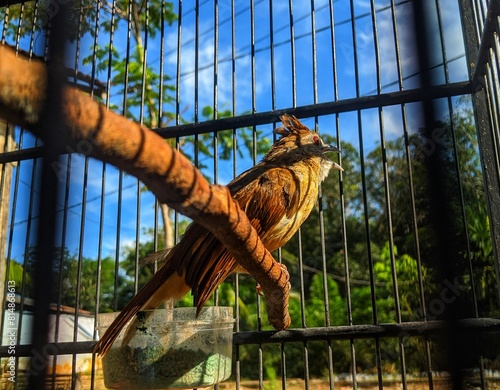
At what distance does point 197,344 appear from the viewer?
1799 millimetres

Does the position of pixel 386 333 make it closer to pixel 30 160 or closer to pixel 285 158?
pixel 285 158

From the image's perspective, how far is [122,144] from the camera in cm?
81

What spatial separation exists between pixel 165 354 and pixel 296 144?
55.4 inches

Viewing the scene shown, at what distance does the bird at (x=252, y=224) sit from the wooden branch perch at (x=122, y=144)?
24.5 inches

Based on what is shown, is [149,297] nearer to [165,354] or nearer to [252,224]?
[165,354]

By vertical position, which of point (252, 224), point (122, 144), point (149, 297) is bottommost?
point (149, 297)

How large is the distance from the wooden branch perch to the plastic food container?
27.2 inches

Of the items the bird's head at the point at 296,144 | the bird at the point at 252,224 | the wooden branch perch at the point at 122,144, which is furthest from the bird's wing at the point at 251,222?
the wooden branch perch at the point at 122,144

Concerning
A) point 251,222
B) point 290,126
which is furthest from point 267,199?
point 290,126

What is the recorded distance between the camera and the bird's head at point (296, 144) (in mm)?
2654

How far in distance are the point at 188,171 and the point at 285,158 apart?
1724 millimetres

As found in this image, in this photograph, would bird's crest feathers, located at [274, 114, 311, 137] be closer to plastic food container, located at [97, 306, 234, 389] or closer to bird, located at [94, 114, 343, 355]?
bird, located at [94, 114, 343, 355]

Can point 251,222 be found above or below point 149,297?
above

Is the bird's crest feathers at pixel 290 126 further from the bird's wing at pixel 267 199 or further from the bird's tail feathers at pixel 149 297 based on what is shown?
the bird's tail feathers at pixel 149 297
